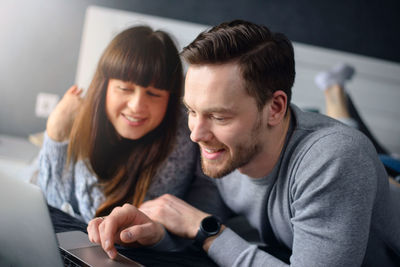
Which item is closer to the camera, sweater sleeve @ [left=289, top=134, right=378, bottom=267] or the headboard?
sweater sleeve @ [left=289, top=134, right=378, bottom=267]

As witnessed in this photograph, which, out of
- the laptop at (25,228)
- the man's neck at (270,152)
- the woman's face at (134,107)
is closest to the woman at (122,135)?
the woman's face at (134,107)

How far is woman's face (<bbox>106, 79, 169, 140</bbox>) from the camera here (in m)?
1.11

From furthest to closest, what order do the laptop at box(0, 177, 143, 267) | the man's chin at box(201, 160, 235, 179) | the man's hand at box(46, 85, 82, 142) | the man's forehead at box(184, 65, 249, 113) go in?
the man's hand at box(46, 85, 82, 142) < the man's chin at box(201, 160, 235, 179) < the man's forehead at box(184, 65, 249, 113) < the laptop at box(0, 177, 143, 267)

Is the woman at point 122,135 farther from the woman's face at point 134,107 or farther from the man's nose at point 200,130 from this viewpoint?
the man's nose at point 200,130

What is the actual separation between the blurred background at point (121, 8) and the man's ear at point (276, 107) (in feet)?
2.28

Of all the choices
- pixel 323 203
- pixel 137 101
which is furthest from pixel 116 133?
pixel 323 203

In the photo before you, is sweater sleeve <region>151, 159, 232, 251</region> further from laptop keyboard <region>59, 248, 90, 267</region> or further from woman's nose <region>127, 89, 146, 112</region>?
laptop keyboard <region>59, 248, 90, 267</region>

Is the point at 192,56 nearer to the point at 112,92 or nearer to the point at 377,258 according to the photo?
the point at 112,92

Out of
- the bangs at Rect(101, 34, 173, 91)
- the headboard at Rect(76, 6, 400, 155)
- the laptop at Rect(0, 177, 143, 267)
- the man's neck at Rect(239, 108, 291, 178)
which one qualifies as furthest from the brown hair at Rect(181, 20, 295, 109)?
the headboard at Rect(76, 6, 400, 155)

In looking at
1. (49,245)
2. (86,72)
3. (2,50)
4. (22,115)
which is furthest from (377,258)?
(2,50)

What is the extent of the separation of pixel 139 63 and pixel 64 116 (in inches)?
10.4

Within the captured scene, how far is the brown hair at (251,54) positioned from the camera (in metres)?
0.89

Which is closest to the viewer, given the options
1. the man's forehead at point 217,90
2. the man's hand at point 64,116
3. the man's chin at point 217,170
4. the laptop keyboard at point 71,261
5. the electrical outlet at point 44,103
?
the laptop keyboard at point 71,261

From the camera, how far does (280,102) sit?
953 millimetres
